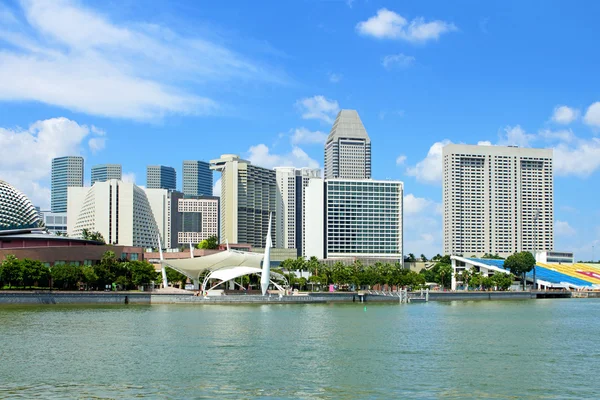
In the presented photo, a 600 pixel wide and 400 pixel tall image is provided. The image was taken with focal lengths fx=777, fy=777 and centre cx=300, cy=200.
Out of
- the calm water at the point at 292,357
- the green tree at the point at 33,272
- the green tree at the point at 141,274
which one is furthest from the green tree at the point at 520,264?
the green tree at the point at 33,272

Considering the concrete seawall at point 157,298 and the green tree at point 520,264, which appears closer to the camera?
the concrete seawall at point 157,298

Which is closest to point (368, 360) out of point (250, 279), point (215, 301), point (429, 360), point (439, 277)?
point (429, 360)

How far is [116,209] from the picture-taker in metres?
192

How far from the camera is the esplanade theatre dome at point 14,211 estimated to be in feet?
431

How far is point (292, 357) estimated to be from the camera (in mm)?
43938

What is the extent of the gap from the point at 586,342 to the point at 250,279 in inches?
3090

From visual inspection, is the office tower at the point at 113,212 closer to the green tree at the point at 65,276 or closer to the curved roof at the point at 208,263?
the curved roof at the point at 208,263

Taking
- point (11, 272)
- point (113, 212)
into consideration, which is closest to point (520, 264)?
point (113, 212)

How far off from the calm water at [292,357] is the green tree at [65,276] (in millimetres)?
31500

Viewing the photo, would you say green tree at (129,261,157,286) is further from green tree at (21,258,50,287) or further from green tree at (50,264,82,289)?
green tree at (21,258,50,287)

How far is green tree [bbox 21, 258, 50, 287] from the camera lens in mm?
97688

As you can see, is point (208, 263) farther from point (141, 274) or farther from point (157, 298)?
point (157, 298)

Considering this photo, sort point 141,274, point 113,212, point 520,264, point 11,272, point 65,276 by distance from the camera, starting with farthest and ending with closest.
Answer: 1. point 113,212
2. point 520,264
3. point 141,274
4. point 65,276
5. point 11,272

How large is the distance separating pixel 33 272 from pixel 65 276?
178 inches
